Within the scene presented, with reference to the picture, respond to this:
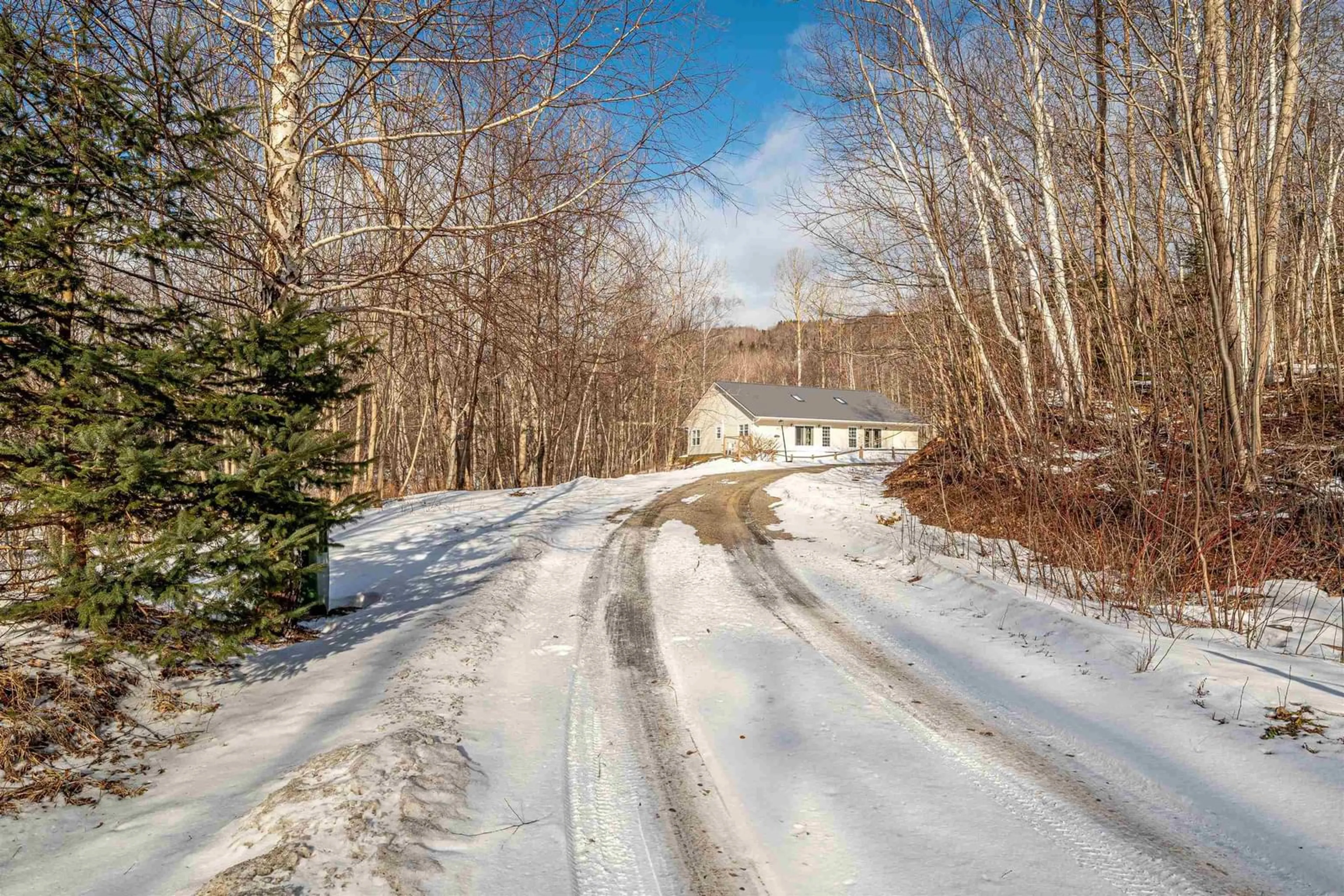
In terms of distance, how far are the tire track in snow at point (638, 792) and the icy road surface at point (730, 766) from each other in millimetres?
14

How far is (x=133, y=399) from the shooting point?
3723 millimetres

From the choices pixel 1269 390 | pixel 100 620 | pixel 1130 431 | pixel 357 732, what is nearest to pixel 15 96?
pixel 100 620

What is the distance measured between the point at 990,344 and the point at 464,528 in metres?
9.27

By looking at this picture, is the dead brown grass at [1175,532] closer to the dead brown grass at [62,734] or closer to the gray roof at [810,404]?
the dead brown grass at [62,734]

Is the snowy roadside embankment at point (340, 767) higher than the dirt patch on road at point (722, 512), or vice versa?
the dirt patch on road at point (722, 512)

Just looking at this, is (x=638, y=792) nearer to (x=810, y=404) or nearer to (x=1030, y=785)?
(x=1030, y=785)

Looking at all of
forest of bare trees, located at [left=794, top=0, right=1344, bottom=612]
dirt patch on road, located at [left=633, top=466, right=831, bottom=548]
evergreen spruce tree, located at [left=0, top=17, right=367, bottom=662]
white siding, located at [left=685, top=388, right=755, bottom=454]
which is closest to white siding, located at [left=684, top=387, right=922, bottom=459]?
white siding, located at [left=685, top=388, right=755, bottom=454]

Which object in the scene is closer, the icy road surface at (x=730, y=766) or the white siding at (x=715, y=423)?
the icy road surface at (x=730, y=766)

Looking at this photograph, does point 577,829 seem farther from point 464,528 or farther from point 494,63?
point 464,528

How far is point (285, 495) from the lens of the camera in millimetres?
3967

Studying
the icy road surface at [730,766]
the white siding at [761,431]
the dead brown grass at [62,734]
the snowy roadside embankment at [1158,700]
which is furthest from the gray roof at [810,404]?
the dead brown grass at [62,734]

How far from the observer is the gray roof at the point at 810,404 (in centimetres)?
4019

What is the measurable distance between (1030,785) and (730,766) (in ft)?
→ 4.98

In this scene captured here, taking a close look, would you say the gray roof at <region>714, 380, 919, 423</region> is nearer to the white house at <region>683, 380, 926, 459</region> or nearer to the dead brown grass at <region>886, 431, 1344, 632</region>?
the white house at <region>683, 380, 926, 459</region>
